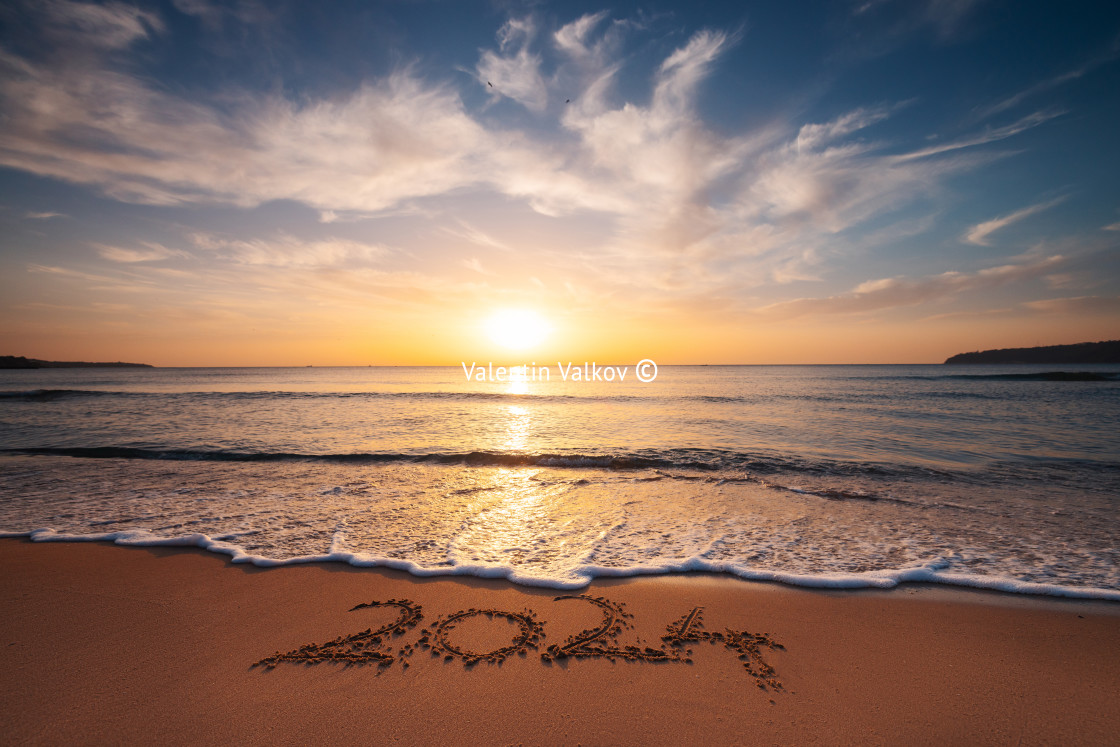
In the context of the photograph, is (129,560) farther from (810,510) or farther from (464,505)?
(810,510)

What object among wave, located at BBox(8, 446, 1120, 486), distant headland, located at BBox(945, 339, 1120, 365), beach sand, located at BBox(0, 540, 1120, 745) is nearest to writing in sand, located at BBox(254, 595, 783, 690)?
beach sand, located at BBox(0, 540, 1120, 745)

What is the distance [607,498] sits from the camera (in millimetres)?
8008

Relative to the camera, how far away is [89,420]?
1897cm

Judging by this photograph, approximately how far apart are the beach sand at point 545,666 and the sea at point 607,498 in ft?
1.84

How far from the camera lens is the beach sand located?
8.95ft

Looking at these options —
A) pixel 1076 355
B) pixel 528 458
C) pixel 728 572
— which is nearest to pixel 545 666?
pixel 728 572

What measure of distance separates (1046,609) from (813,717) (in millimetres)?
3346

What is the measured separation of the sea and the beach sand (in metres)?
0.56

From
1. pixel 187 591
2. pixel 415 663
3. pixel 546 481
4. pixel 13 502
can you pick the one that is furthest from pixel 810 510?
pixel 13 502

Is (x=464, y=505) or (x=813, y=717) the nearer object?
(x=813, y=717)

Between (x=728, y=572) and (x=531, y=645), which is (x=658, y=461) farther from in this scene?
(x=531, y=645)

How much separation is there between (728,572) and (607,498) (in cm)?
324

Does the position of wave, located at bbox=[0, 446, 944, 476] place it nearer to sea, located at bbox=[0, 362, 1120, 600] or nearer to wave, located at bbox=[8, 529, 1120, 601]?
sea, located at bbox=[0, 362, 1120, 600]

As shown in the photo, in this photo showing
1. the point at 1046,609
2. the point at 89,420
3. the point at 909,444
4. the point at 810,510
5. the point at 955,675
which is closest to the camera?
the point at 955,675
